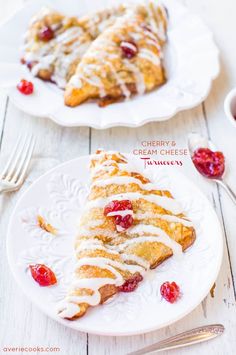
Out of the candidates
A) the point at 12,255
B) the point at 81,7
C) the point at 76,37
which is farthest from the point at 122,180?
the point at 81,7

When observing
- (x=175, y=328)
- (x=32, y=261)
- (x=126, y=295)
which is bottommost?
(x=175, y=328)

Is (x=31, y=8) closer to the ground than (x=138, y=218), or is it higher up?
higher up

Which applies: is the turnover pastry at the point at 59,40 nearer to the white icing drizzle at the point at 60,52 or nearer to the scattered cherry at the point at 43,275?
the white icing drizzle at the point at 60,52

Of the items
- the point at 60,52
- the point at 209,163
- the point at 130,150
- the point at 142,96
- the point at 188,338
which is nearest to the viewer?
the point at 188,338

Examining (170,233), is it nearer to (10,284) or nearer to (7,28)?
(10,284)

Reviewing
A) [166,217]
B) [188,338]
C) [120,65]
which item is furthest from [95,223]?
[120,65]

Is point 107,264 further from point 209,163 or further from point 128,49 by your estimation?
point 128,49

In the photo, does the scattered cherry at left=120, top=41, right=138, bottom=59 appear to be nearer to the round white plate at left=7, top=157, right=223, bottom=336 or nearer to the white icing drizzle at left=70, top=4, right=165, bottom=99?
the white icing drizzle at left=70, top=4, right=165, bottom=99
